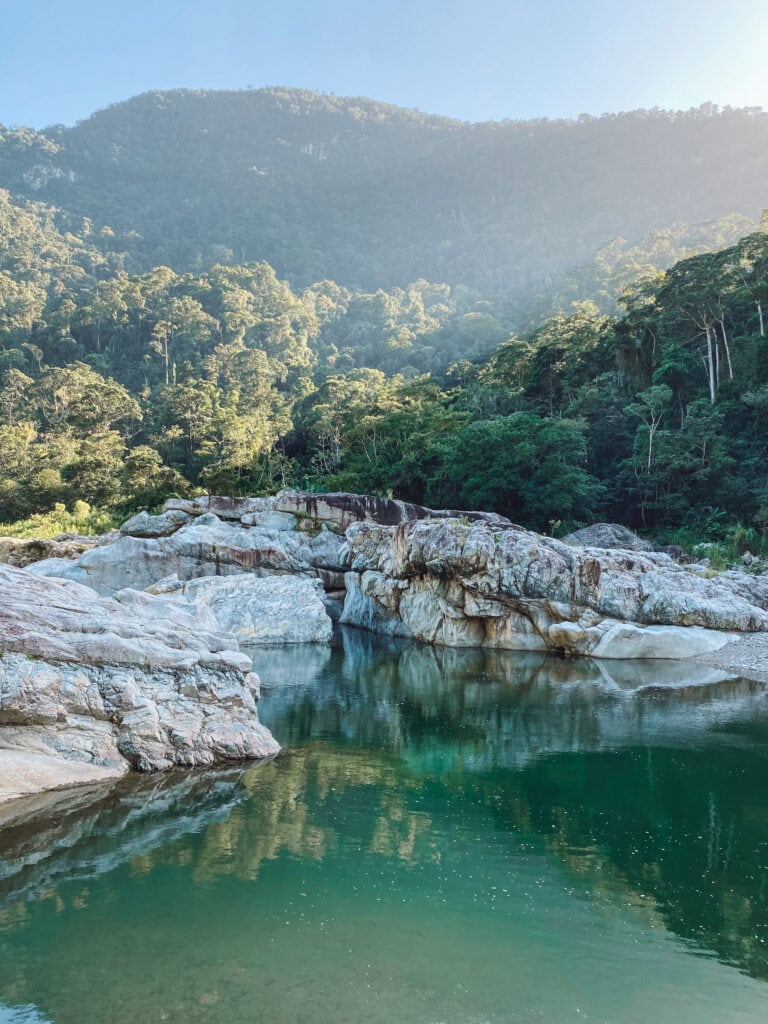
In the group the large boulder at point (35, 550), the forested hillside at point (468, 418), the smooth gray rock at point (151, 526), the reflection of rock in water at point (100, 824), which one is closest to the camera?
→ the reflection of rock in water at point (100, 824)

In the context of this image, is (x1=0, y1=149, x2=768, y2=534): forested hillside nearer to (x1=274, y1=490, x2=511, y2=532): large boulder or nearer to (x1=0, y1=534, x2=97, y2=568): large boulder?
(x1=274, y1=490, x2=511, y2=532): large boulder

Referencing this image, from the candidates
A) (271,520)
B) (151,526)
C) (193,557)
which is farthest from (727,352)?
(151,526)

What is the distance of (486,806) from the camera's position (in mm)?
9836

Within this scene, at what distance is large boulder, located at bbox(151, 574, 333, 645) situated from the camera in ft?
84.1

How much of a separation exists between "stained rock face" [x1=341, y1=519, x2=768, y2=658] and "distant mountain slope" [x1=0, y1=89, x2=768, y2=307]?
9940 centimetres

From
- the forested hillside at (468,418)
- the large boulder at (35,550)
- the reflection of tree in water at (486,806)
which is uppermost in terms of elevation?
the forested hillside at (468,418)

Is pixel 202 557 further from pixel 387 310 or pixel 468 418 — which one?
pixel 387 310

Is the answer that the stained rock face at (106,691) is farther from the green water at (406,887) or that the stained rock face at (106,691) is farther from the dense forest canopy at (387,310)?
the dense forest canopy at (387,310)

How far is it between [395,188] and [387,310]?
75328 millimetres

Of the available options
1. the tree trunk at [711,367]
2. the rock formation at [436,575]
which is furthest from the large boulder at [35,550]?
the tree trunk at [711,367]

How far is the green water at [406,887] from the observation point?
541cm

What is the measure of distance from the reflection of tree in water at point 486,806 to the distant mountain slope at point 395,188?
111 metres

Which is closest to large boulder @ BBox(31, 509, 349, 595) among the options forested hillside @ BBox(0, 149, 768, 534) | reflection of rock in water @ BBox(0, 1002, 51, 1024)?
forested hillside @ BBox(0, 149, 768, 534)

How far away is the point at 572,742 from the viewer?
13195mm
